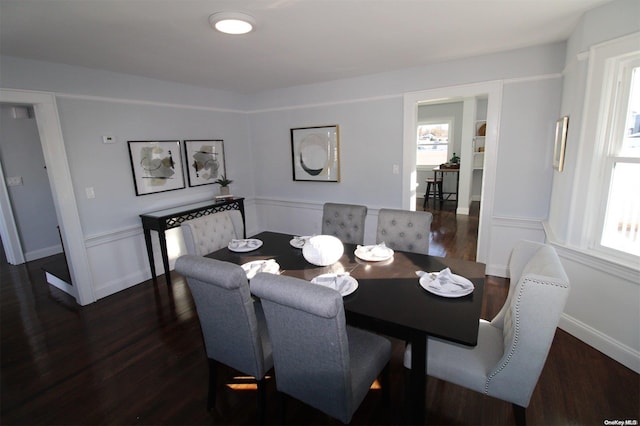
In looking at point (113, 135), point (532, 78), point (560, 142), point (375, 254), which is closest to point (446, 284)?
point (375, 254)

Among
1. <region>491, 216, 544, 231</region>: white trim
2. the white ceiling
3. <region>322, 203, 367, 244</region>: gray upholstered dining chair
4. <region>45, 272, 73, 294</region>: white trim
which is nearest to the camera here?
the white ceiling

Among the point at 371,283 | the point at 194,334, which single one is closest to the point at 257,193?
the point at 194,334

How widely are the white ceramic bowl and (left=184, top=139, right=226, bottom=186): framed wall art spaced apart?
2.65 metres

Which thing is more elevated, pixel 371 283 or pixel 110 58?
pixel 110 58

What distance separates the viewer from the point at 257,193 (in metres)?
5.04

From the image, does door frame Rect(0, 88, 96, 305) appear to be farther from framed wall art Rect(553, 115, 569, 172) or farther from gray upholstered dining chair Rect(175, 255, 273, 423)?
framed wall art Rect(553, 115, 569, 172)

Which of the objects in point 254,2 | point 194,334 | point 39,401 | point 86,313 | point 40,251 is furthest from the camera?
point 40,251

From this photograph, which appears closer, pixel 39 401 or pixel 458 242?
pixel 39 401

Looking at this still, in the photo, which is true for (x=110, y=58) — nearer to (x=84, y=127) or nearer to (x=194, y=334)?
(x=84, y=127)

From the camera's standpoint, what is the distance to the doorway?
311cm

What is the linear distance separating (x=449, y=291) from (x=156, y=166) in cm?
344

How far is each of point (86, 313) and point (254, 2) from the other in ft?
10.2

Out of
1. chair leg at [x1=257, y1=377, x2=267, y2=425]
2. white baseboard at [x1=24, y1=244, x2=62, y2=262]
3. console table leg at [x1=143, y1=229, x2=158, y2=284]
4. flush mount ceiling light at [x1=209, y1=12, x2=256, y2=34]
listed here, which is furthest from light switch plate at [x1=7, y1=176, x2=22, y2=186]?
chair leg at [x1=257, y1=377, x2=267, y2=425]

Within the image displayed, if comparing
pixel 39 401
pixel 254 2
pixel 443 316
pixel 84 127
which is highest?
pixel 254 2
